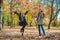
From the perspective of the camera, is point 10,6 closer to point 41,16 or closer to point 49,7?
point 49,7

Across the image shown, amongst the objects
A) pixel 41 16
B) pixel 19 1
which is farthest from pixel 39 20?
pixel 19 1

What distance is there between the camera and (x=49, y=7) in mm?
41000

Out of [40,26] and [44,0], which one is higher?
[44,0]

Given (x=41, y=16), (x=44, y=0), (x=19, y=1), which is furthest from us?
(x=44, y=0)

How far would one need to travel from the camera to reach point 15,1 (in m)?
38.4

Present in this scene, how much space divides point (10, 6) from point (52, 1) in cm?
726

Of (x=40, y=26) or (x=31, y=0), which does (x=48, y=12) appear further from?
(x=40, y=26)

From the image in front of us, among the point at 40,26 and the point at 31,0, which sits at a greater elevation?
the point at 31,0

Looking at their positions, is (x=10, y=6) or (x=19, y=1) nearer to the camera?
(x=19, y=1)

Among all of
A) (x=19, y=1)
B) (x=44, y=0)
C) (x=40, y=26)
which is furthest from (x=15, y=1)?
(x=40, y=26)

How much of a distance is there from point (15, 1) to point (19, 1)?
1.72 m

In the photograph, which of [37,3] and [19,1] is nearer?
[19,1]

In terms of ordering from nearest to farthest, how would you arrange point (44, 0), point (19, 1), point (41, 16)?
point (41, 16) → point (19, 1) → point (44, 0)

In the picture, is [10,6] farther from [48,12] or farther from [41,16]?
[41,16]
